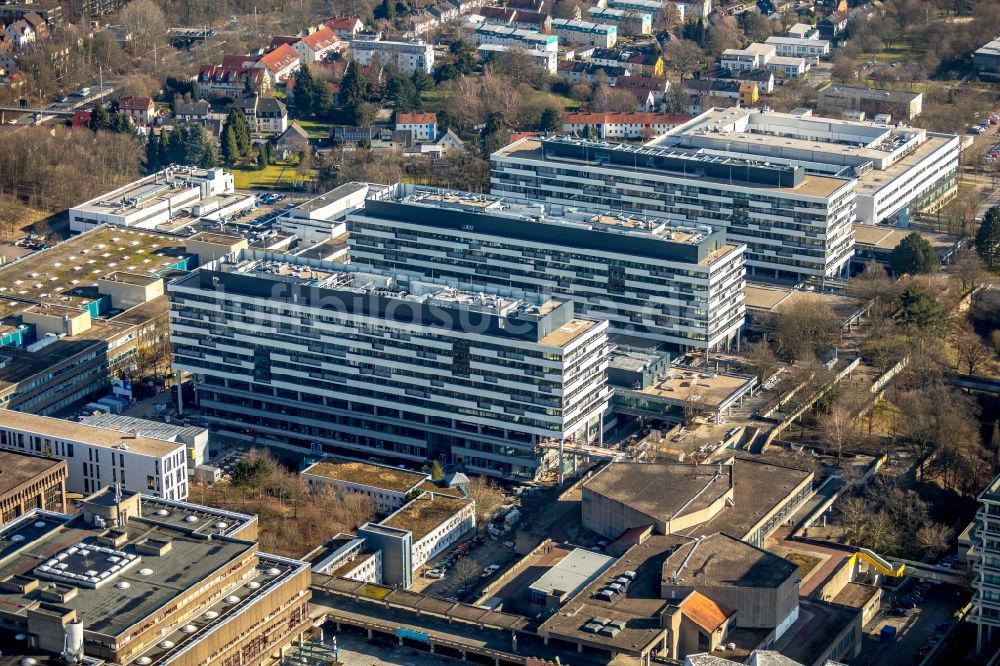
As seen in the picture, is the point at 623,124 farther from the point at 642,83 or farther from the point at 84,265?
the point at 84,265

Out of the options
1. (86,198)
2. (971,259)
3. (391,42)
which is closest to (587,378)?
(971,259)

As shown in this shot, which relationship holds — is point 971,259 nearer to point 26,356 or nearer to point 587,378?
point 587,378

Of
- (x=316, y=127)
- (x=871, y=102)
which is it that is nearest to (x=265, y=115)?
(x=316, y=127)

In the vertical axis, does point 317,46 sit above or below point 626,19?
below

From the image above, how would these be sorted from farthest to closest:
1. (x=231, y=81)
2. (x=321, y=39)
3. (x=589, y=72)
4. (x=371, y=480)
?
(x=321, y=39) → (x=589, y=72) → (x=231, y=81) → (x=371, y=480)

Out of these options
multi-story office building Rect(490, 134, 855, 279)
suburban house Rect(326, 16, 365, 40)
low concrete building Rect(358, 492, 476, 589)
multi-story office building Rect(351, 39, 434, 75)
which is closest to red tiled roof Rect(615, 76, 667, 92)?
multi-story office building Rect(351, 39, 434, 75)

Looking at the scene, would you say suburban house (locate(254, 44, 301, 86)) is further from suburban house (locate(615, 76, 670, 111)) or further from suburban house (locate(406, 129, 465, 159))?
suburban house (locate(615, 76, 670, 111))

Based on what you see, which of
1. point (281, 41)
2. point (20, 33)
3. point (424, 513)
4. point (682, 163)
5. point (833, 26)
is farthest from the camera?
point (833, 26)
